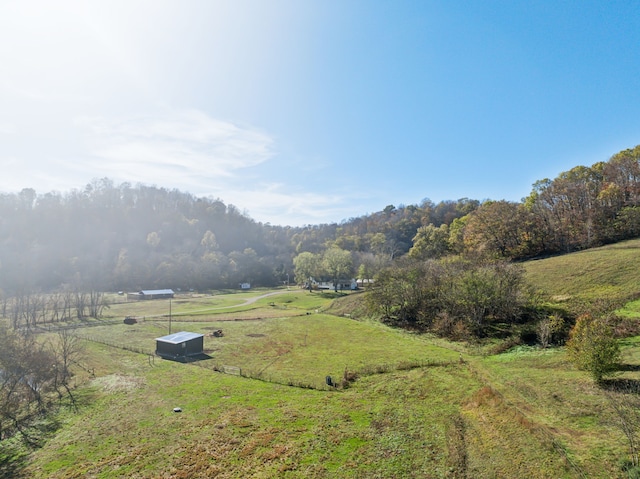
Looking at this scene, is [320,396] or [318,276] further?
[318,276]

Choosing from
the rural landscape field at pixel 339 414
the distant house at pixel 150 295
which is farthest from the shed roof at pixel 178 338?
the distant house at pixel 150 295

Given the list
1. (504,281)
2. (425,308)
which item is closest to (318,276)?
(425,308)

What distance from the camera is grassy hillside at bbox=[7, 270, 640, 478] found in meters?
14.3

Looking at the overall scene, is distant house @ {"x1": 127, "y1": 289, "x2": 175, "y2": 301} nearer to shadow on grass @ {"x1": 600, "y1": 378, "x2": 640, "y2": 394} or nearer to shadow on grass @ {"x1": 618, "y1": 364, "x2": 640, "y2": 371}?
shadow on grass @ {"x1": 600, "y1": 378, "x2": 640, "y2": 394}

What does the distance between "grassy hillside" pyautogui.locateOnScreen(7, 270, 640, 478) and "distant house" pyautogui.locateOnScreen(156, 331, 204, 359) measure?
1758mm

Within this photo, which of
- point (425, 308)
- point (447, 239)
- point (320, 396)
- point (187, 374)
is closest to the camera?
point (320, 396)

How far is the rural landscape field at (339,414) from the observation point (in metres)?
14.4

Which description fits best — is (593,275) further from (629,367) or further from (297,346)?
(297,346)

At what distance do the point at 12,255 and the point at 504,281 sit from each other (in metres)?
134

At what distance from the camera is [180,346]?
33938 mm

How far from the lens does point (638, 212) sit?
5247 cm

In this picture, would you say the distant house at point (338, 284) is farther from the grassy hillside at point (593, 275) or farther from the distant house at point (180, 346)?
the distant house at point (180, 346)

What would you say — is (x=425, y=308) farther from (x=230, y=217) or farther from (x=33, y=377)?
(x=230, y=217)

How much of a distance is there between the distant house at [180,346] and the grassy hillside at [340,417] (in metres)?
1.76
